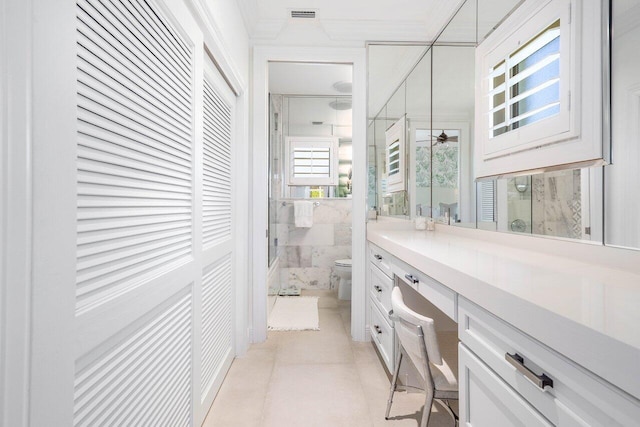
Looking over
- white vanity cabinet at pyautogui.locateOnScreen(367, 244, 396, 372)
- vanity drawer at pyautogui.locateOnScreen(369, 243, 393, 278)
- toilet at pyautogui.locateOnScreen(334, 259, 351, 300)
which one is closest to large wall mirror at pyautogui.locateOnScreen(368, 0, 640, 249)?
vanity drawer at pyautogui.locateOnScreen(369, 243, 393, 278)

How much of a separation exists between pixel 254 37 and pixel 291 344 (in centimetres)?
239

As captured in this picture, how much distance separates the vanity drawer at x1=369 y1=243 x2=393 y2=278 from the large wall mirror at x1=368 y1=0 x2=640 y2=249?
0.47m

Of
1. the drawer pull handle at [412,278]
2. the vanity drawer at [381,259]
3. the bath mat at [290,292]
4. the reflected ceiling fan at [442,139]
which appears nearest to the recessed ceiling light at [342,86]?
the reflected ceiling fan at [442,139]

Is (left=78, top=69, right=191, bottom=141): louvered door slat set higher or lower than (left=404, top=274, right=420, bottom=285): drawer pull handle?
higher

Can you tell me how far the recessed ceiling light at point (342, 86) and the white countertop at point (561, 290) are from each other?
2.82m

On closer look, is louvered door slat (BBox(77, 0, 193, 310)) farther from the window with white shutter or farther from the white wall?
the window with white shutter

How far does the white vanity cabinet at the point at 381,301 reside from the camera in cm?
195

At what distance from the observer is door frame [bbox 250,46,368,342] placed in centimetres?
257

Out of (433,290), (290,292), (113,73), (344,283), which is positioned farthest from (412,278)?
(290,292)

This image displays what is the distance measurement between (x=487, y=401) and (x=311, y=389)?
1.21 metres

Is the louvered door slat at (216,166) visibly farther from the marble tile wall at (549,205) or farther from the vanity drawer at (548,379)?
the marble tile wall at (549,205)

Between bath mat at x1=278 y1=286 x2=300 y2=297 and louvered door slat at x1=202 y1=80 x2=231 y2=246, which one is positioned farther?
bath mat at x1=278 y1=286 x2=300 y2=297

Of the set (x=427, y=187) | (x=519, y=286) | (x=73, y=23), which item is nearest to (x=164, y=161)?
(x=73, y=23)

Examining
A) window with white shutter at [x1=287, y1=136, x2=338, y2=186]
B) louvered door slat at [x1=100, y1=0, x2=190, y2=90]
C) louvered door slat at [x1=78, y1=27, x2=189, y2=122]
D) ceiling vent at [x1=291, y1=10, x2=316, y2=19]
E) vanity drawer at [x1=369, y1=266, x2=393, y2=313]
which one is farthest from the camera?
window with white shutter at [x1=287, y1=136, x2=338, y2=186]
